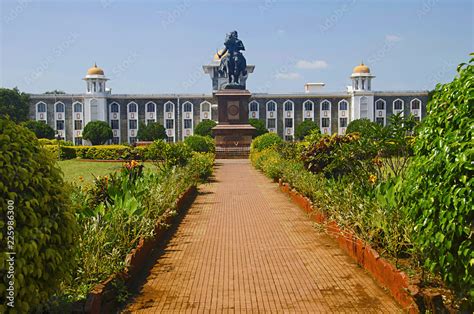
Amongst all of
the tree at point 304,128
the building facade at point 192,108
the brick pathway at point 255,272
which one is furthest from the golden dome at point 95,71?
the brick pathway at point 255,272

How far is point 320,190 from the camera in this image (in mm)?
8695

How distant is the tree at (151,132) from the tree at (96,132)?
367 cm

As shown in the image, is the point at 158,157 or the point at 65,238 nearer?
the point at 65,238

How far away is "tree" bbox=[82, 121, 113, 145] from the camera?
6006 cm

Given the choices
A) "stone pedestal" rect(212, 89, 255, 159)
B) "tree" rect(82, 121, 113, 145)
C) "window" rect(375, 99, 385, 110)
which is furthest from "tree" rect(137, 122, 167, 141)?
"stone pedestal" rect(212, 89, 255, 159)

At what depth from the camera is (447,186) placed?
340 cm

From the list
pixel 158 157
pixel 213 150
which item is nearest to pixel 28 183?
pixel 158 157

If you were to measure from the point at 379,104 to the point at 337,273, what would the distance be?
64.2 meters

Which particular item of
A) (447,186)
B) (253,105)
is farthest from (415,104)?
(447,186)

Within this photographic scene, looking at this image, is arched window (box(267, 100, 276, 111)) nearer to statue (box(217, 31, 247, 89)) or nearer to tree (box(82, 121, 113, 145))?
tree (box(82, 121, 113, 145))

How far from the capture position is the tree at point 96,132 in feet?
197

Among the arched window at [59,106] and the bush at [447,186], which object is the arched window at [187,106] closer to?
the arched window at [59,106]

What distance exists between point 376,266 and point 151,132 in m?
57.6

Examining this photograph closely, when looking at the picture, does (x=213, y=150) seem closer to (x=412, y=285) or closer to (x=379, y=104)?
(x=412, y=285)
